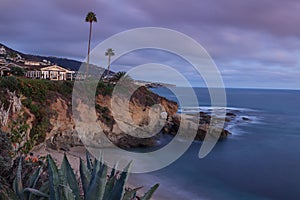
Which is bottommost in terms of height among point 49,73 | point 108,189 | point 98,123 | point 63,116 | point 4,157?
point 98,123

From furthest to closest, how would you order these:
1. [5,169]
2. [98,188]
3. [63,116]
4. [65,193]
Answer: [63,116], [5,169], [98,188], [65,193]

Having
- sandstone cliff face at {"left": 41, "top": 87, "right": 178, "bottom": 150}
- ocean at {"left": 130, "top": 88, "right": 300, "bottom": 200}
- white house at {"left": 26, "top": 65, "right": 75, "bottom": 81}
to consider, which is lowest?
ocean at {"left": 130, "top": 88, "right": 300, "bottom": 200}

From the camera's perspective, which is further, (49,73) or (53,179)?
(49,73)

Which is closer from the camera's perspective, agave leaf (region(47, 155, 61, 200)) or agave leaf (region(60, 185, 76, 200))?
agave leaf (region(60, 185, 76, 200))

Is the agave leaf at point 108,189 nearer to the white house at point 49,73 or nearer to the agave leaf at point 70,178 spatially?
the agave leaf at point 70,178

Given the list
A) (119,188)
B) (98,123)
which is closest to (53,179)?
(119,188)

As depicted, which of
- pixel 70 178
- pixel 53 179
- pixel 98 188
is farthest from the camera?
pixel 70 178

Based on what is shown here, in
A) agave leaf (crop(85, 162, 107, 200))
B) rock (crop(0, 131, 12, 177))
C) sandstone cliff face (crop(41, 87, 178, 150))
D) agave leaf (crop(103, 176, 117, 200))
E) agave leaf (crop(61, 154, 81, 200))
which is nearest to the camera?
agave leaf (crop(85, 162, 107, 200))

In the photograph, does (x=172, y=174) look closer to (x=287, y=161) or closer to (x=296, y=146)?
(x=287, y=161)

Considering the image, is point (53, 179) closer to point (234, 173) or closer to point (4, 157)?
point (4, 157)

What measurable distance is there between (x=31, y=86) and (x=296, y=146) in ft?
81.2

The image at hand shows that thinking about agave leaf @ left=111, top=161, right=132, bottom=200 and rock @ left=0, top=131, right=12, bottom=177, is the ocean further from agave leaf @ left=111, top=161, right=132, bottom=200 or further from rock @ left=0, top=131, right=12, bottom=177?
agave leaf @ left=111, top=161, right=132, bottom=200

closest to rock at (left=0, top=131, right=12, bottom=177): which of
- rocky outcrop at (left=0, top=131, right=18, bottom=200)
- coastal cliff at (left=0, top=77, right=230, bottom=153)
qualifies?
rocky outcrop at (left=0, top=131, right=18, bottom=200)

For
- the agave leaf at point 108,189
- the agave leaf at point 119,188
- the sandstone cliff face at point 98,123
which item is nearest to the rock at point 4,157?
the agave leaf at point 108,189
